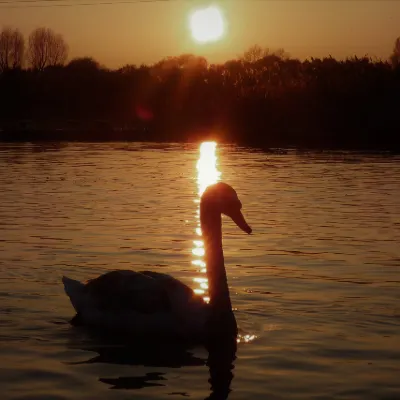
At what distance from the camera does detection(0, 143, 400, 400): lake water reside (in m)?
7.69

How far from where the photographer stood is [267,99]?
167ft

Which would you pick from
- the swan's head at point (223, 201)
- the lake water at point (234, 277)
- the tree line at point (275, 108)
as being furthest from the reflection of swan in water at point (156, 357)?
the tree line at point (275, 108)

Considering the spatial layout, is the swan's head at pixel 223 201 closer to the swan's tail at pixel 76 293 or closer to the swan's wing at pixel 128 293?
the swan's wing at pixel 128 293

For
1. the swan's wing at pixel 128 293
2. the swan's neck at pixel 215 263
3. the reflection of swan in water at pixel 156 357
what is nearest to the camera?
the reflection of swan in water at pixel 156 357

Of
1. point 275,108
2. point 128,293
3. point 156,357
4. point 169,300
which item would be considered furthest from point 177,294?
point 275,108

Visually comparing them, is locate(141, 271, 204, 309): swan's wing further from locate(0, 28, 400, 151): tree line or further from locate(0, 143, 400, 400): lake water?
locate(0, 28, 400, 151): tree line

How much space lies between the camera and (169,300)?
8734 mm

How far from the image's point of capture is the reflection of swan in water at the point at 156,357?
7.64m

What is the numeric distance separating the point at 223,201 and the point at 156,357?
163 cm

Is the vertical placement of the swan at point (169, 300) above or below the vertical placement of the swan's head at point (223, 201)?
below

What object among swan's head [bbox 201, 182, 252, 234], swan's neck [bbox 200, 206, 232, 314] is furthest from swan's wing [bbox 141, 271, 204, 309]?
swan's head [bbox 201, 182, 252, 234]

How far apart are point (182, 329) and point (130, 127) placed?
5692 centimetres

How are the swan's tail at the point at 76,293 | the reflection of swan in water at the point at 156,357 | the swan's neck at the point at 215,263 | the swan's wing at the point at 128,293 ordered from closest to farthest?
the reflection of swan in water at the point at 156,357
the swan's wing at the point at 128,293
the swan's neck at the point at 215,263
the swan's tail at the point at 76,293

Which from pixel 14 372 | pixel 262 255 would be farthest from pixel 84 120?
pixel 14 372
